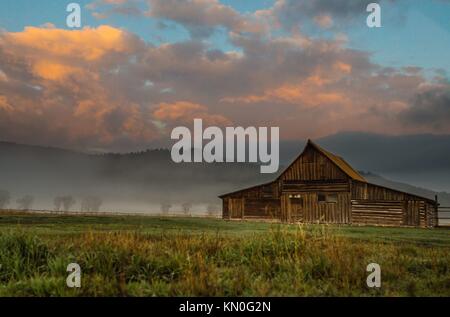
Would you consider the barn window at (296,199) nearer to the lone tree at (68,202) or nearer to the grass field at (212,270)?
the grass field at (212,270)

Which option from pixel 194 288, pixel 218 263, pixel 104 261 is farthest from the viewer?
pixel 218 263

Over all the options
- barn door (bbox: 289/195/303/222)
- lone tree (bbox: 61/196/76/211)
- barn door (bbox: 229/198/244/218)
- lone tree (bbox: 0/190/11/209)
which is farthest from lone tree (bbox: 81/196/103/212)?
barn door (bbox: 289/195/303/222)

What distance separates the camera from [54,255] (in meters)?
10.8

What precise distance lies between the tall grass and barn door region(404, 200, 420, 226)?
32695 millimetres

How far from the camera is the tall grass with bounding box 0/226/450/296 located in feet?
27.1

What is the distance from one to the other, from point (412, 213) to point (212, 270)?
124 feet

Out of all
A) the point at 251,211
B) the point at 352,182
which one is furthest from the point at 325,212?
the point at 251,211

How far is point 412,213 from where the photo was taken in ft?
141

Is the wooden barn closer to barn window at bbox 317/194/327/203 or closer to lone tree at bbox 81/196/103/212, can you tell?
barn window at bbox 317/194/327/203

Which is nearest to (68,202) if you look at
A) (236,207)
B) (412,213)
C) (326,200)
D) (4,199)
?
(4,199)
